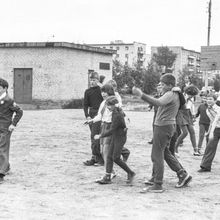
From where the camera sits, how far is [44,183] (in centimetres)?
730

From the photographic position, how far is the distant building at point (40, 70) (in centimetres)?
2900

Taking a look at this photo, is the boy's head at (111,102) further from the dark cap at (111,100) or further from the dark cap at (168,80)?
the dark cap at (168,80)

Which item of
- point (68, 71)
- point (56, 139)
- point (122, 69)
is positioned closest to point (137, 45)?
point (122, 69)

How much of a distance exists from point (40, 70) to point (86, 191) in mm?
23003

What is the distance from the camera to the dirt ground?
5605 mm

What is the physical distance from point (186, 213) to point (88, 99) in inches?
149

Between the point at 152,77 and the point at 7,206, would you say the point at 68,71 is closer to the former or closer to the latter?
the point at 152,77

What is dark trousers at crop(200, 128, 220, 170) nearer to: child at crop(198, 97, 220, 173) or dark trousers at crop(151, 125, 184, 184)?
child at crop(198, 97, 220, 173)

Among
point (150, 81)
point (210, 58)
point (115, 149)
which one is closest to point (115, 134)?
point (115, 149)

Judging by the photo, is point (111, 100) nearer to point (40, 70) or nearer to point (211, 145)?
point (211, 145)

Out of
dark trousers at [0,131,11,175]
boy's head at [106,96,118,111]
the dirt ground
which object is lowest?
the dirt ground

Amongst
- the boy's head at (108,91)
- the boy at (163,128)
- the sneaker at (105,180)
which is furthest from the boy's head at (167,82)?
the sneaker at (105,180)

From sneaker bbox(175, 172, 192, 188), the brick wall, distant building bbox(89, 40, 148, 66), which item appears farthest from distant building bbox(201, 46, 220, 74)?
distant building bbox(89, 40, 148, 66)

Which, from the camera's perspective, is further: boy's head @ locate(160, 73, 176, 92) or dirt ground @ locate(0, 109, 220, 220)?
boy's head @ locate(160, 73, 176, 92)
